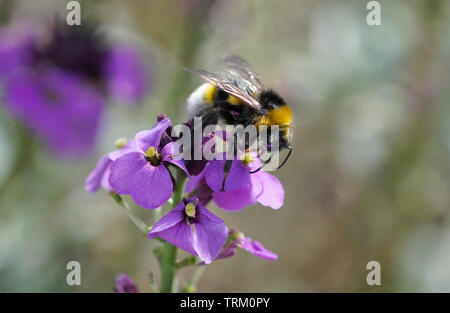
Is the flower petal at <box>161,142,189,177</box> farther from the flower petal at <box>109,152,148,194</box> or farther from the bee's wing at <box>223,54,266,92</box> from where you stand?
the bee's wing at <box>223,54,266,92</box>

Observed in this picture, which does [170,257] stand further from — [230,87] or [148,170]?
[230,87]

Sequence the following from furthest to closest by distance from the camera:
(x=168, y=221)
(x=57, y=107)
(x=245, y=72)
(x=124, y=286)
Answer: (x=57, y=107)
(x=245, y=72)
(x=124, y=286)
(x=168, y=221)

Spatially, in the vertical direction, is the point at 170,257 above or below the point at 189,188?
below

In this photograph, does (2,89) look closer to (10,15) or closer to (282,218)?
(10,15)

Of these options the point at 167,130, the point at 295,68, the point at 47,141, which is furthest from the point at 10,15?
the point at 167,130

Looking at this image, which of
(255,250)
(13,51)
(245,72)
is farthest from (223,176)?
(13,51)

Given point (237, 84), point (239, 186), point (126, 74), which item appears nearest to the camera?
point (239, 186)

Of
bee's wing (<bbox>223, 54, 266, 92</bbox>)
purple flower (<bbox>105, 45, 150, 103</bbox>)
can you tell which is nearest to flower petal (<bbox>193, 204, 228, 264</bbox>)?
bee's wing (<bbox>223, 54, 266, 92</bbox>)
